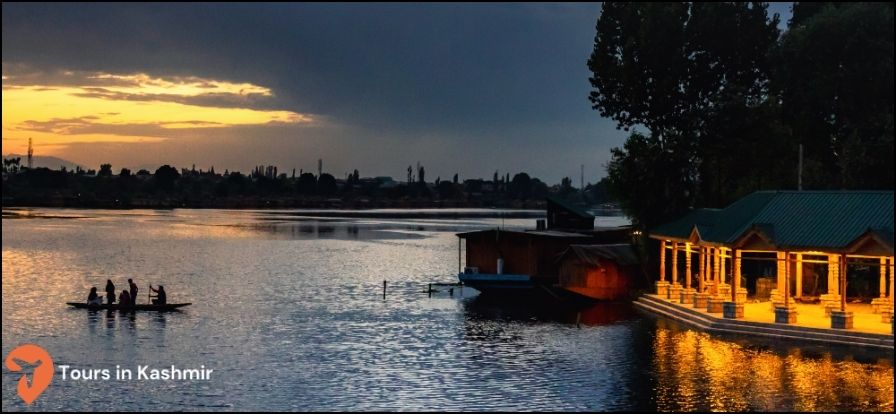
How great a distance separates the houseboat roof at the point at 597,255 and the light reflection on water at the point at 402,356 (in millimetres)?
3269

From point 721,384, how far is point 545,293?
28.6 m

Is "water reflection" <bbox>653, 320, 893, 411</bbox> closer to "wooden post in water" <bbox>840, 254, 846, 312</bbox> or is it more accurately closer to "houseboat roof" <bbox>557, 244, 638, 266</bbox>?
"wooden post in water" <bbox>840, 254, 846, 312</bbox>

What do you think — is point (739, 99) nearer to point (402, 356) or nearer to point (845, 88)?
point (845, 88)

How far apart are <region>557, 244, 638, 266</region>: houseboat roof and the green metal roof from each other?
780 cm

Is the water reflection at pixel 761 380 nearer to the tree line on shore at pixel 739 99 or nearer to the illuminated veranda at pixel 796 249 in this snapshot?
the illuminated veranda at pixel 796 249

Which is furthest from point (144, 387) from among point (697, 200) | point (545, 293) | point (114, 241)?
point (114, 241)

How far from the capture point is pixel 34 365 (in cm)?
3600

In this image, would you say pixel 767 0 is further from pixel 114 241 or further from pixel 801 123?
pixel 114 241

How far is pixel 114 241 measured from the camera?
131 metres

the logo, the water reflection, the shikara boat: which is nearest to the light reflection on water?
the water reflection

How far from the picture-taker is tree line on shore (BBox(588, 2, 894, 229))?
56188 mm

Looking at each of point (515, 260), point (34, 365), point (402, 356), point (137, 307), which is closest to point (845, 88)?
point (515, 260)

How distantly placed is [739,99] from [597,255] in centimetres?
1526

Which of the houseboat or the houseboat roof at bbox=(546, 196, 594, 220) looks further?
the houseboat roof at bbox=(546, 196, 594, 220)
